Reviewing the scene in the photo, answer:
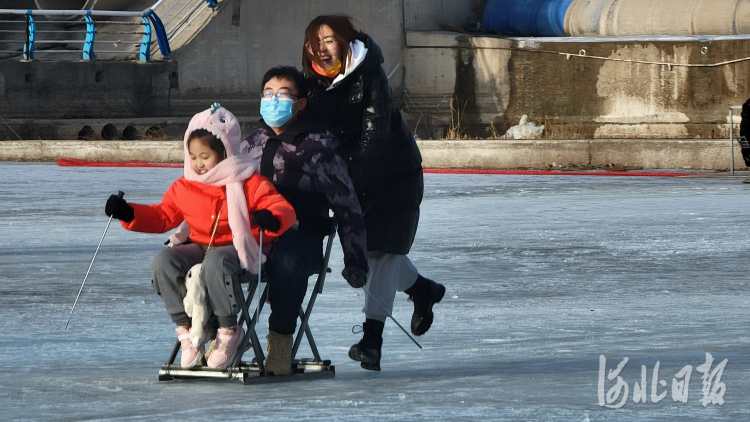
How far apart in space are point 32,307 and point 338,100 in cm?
238

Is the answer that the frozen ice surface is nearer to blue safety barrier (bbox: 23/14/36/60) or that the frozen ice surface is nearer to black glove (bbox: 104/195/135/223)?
black glove (bbox: 104/195/135/223)

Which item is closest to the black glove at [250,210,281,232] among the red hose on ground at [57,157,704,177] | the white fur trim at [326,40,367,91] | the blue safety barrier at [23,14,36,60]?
the white fur trim at [326,40,367,91]

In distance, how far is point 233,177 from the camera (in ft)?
14.4

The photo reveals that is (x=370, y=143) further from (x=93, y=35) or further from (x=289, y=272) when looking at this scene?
(x=93, y=35)

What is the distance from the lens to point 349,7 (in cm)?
2342

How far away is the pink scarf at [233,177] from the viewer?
172 inches

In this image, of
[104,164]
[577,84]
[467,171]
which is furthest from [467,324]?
[577,84]

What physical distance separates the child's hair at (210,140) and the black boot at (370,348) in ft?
3.18

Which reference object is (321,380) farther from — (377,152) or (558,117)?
(558,117)

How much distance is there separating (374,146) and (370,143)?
0.8 inches

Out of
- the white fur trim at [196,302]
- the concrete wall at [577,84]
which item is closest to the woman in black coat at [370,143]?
the white fur trim at [196,302]

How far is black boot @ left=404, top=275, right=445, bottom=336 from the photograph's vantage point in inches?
211

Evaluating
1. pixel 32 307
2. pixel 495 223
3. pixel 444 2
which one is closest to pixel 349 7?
pixel 444 2

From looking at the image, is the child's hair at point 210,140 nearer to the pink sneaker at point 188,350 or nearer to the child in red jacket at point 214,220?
the child in red jacket at point 214,220
